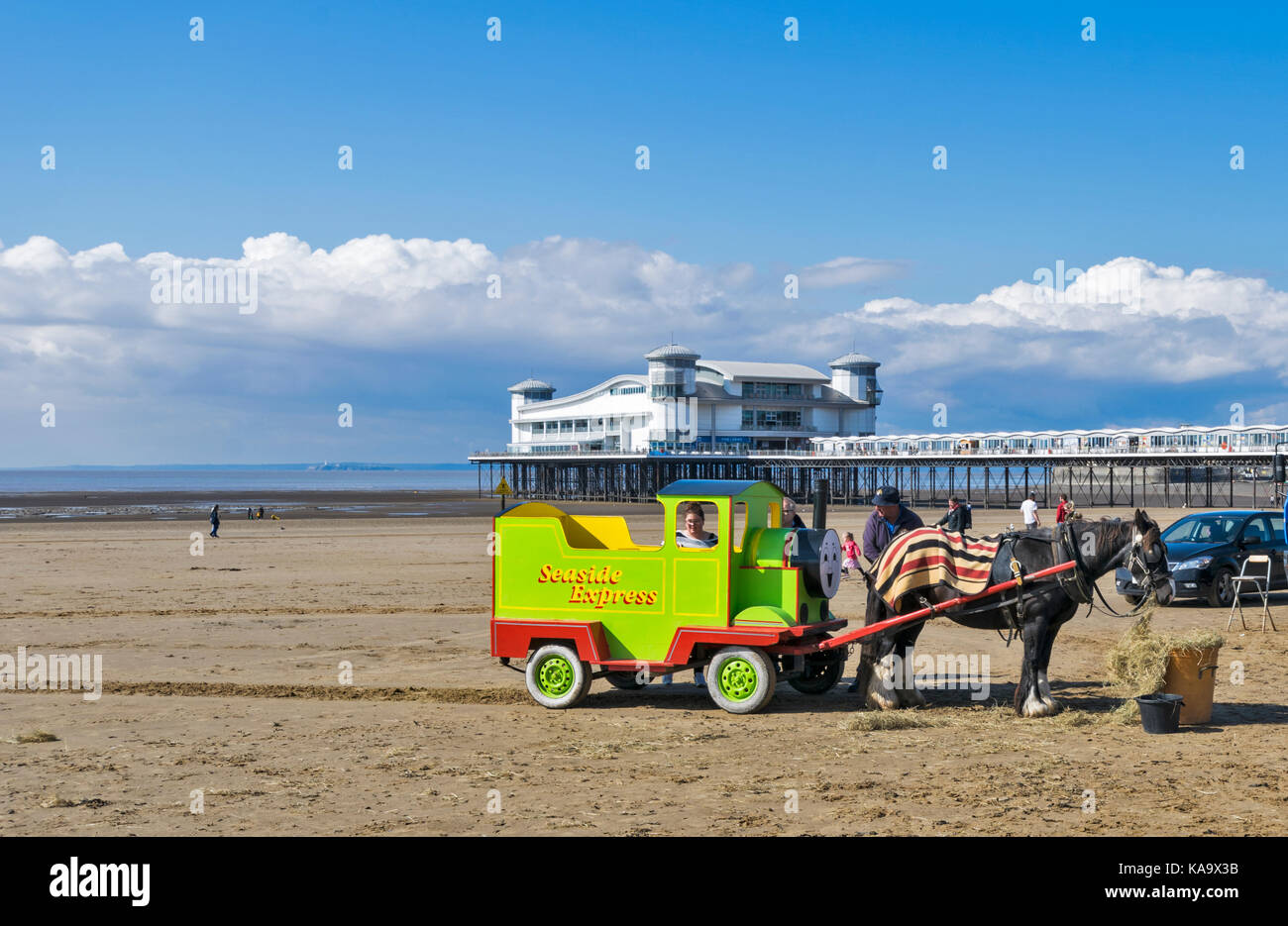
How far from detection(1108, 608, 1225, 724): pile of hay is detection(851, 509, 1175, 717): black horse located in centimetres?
53

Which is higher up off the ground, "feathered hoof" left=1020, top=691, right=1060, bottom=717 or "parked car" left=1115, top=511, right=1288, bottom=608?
"parked car" left=1115, top=511, right=1288, bottom=608

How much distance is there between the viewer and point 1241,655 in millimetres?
15625

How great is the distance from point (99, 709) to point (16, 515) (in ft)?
224

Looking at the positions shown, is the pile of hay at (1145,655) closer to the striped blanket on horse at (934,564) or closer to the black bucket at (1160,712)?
the black bucket at (1160,712)

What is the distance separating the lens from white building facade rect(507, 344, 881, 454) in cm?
10450

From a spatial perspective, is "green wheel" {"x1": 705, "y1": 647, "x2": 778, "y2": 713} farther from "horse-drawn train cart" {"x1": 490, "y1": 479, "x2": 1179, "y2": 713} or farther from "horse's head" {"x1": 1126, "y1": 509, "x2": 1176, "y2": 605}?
"horse's head" {"x1": 1126, "y1": 509, "x2": 1176, "y2": 605}

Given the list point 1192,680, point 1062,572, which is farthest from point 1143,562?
point 1192,680

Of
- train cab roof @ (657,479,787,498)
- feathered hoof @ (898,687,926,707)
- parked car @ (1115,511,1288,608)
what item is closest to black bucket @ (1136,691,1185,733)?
feathered hoof @ (898,687,926,707)

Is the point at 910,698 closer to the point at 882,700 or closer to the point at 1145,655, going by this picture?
the point at 882,700

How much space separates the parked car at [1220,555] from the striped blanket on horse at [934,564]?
9.89 meters

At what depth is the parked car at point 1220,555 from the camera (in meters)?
21.1
